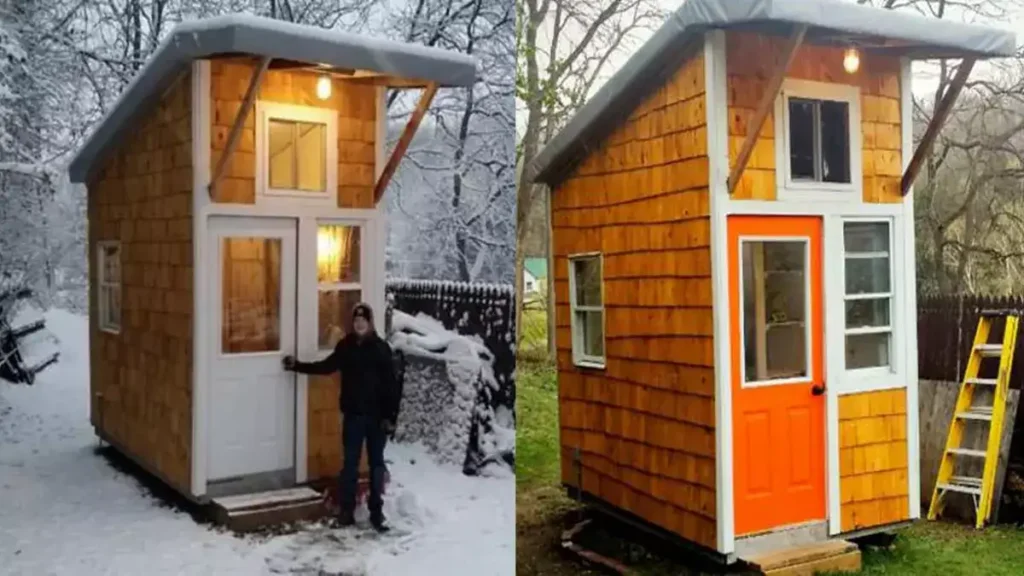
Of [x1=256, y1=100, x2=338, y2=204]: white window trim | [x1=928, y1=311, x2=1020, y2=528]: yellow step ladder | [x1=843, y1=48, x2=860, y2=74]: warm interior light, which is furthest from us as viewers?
[x1=928, y1=311, x2=1020, y2=528]: yellow step ladder

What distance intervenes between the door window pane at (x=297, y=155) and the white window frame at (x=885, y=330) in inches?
53.3

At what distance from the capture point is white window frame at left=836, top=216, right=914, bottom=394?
2664mm

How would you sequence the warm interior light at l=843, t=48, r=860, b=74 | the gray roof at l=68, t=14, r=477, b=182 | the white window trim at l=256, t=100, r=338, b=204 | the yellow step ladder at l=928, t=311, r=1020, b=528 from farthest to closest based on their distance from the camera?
the yellow step ladder at l=928, t=311, r=1020, b=528, the warm interior light at l=843, t=48, r=860, b=74, the white window trim at l=256, t=100, r=338, b=204, the gray roof at l=68, t=14, r=477, b=182

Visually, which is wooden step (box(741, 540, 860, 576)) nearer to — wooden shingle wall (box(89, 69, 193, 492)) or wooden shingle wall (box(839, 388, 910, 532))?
wooden shingle wall (box(839, 388, 910, 532))

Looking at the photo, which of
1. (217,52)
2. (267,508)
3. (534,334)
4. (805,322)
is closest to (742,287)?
(805,322)

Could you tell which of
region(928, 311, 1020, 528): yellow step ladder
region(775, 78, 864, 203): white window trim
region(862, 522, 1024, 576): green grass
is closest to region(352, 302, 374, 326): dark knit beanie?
region(775, 78, 864, 203): white window trim

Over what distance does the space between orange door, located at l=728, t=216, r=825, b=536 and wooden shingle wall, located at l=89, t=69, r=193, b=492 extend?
132 cm

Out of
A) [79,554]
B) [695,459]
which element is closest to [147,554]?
[79,554]

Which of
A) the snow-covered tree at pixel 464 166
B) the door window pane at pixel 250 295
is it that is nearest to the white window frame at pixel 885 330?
the snow-covered tree at pixel 464 166

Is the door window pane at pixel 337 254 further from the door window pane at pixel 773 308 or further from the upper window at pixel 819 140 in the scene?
the upper window at pixel 819 140

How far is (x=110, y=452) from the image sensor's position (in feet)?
7.12

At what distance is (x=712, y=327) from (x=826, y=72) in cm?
72

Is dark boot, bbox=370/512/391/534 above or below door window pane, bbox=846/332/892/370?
below

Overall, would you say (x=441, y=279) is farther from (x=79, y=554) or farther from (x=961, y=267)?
(x=961, y=267)
